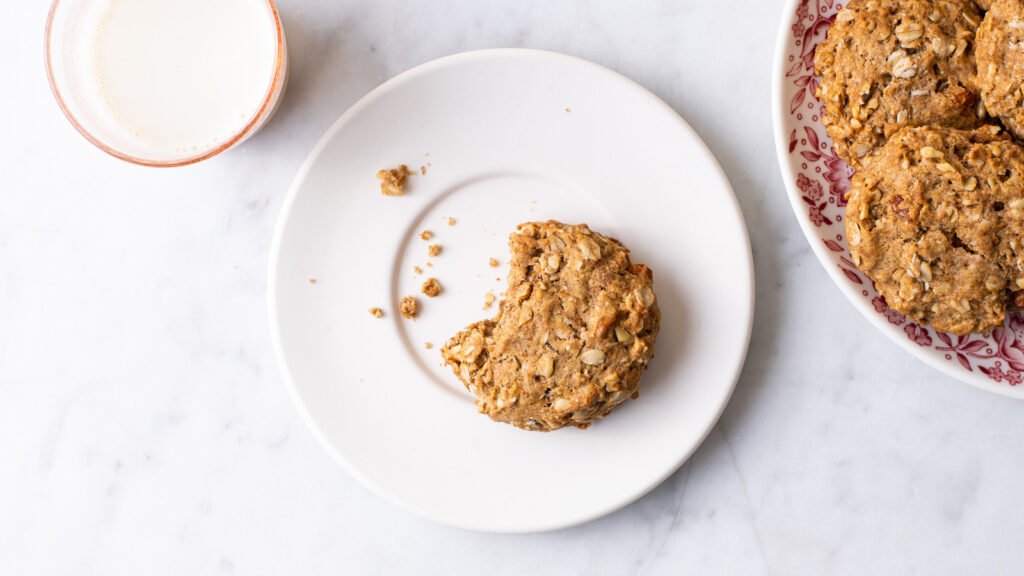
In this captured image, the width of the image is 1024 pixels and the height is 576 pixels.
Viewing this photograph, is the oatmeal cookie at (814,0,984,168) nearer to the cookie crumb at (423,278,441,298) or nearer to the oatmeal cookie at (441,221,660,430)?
the oatmeal cookie at (441,221,660,430)

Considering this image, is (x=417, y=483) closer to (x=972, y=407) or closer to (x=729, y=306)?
(x=729, y=306)

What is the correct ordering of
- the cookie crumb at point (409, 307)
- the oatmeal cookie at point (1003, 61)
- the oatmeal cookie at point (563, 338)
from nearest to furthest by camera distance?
the oatmeal cookie at point (1003, 61)
the oatmeal cookie at point (563, 338)
the cookie crumb at point (409, 307)

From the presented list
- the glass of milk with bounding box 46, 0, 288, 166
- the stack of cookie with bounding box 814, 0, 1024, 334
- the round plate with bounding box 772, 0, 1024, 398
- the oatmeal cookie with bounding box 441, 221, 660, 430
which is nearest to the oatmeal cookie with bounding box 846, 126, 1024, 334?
the stack of cookie with bounding box 814, 0, 1024, 334

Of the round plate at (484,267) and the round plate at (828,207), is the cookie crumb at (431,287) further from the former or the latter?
the round plate at (828,207)

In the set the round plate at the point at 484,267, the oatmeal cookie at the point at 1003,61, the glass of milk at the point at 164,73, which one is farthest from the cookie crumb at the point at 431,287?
the oatmeal cookie at the point at 1003,61

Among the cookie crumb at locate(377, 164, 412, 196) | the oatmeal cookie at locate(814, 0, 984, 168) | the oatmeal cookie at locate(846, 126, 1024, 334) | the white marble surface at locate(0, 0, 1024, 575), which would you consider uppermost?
the oatmeal cookie at locate(814, 0, 984, 168)

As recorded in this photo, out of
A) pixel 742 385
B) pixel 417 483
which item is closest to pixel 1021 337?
pixel 742 385
